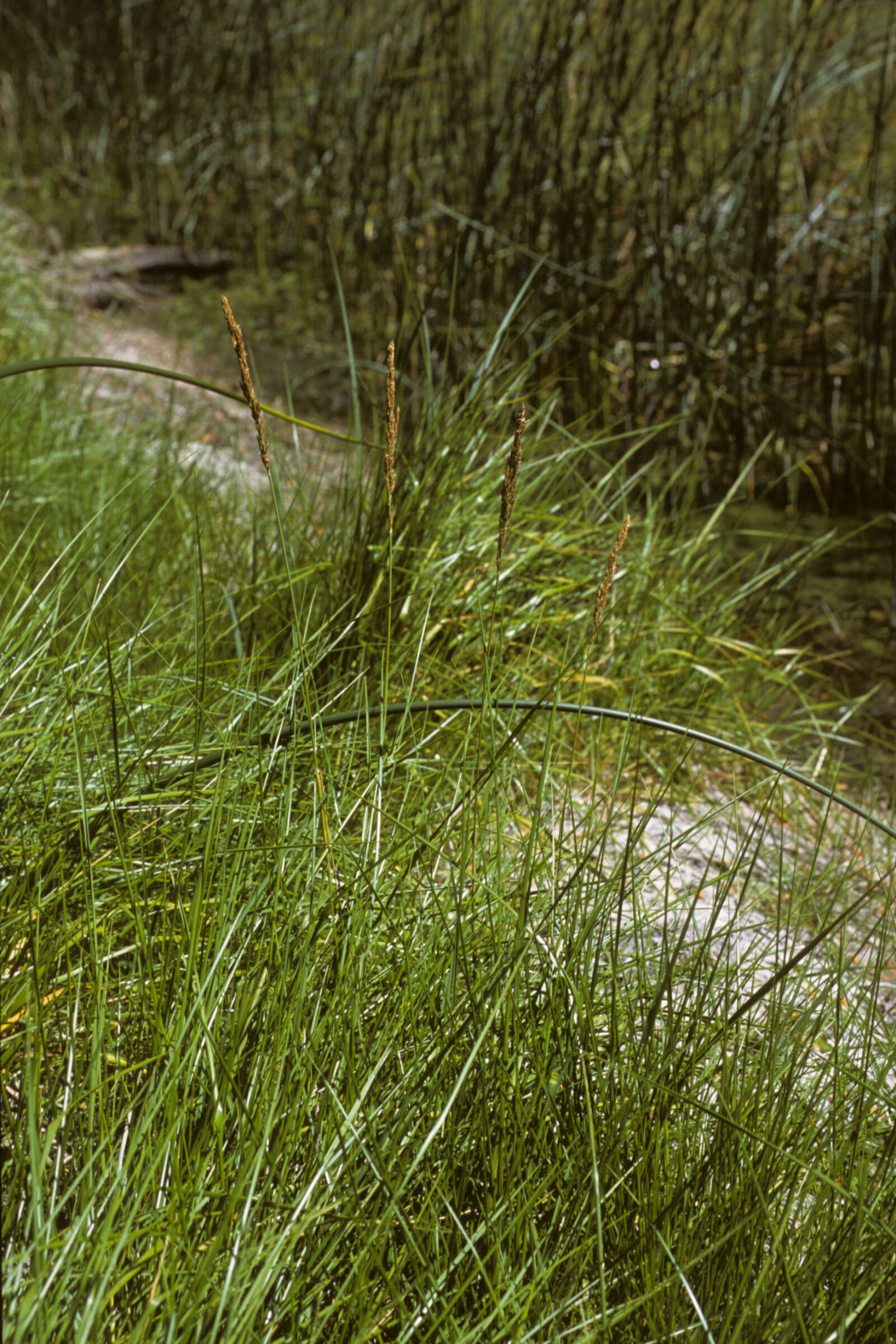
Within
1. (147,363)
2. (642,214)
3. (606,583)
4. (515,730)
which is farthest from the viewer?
(147,363)

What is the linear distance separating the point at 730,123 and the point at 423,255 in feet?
4.73

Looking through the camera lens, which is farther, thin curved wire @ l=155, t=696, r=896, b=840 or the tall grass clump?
thin curved wire @ l=155, t=696, r=896, b=840

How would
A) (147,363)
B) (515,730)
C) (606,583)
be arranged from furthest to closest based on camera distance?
(147,363) < (515,730) < (606,583)

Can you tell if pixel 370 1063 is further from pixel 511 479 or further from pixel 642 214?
pixel 642 214

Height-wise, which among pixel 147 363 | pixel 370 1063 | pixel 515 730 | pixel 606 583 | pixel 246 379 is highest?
pixel 246 379

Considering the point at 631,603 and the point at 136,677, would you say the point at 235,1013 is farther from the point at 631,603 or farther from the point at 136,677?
the point at 631,603

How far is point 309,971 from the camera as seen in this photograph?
2.53ft

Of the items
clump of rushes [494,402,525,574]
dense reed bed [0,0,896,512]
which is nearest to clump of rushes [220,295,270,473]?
clump of rushes [494,402,525,574]

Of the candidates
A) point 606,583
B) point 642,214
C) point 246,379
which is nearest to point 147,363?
point 642,214

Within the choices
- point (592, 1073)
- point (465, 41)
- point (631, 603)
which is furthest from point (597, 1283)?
point (465, 41)

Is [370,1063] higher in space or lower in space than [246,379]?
lower

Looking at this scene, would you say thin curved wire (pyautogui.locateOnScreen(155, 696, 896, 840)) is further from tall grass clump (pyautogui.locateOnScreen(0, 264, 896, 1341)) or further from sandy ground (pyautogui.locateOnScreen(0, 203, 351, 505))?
sandy ground (pyautogui.locateOnScreen(0, 203, 351, 505))

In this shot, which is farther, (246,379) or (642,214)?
(642,214)

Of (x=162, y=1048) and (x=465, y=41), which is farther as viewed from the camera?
(x=465, y=41)
